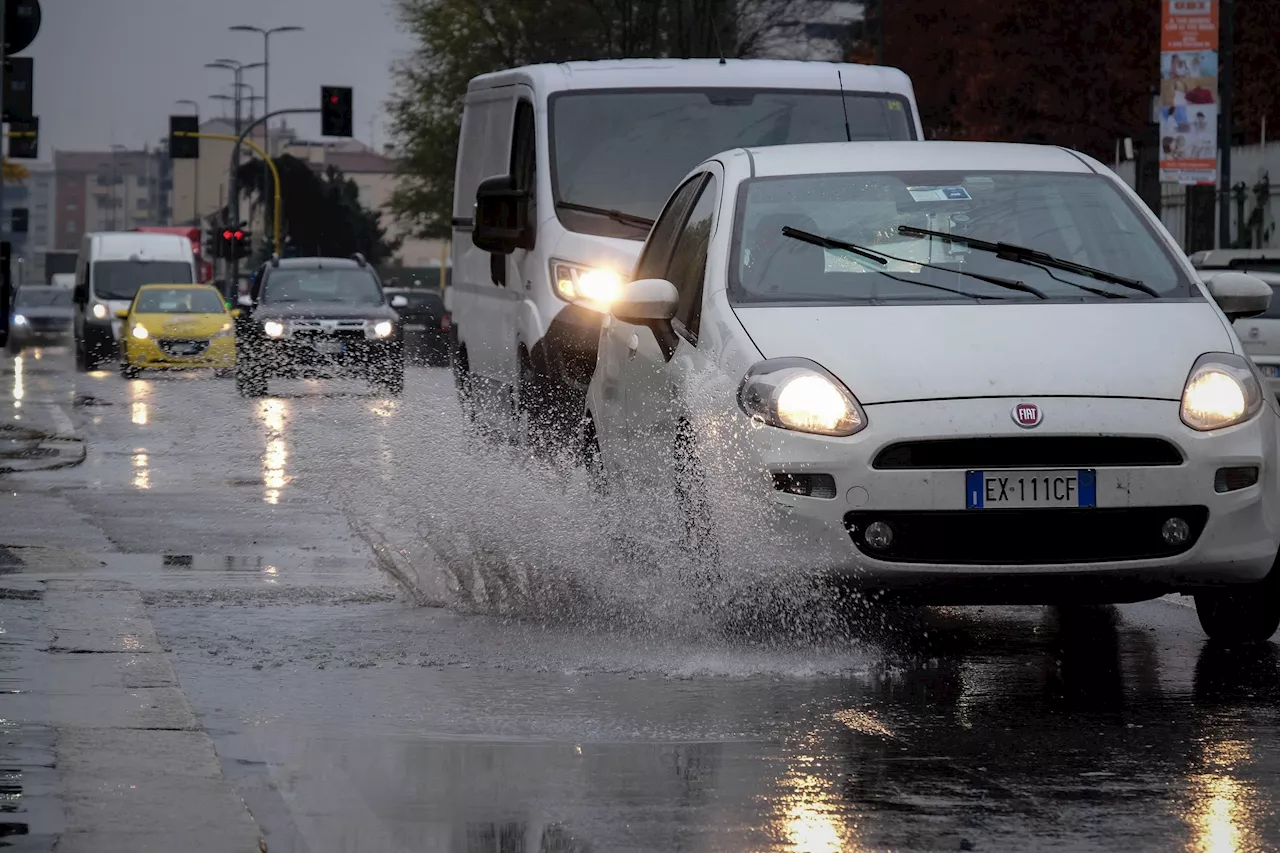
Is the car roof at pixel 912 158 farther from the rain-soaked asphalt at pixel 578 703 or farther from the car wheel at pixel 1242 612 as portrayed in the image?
the car wheel at pixel 1242 612

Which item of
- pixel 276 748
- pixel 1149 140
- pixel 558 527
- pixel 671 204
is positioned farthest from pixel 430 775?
pixel 1149 140

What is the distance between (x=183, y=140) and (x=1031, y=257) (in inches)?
2338


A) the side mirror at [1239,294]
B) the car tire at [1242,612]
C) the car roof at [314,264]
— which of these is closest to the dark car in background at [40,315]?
the car roof at [314,264]

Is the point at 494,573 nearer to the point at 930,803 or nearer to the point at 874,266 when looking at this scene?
the point at 874,266

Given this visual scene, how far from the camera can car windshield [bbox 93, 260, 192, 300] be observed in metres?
45.3

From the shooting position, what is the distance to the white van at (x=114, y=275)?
43.7 m

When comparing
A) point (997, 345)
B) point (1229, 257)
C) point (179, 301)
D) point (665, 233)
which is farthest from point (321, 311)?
point (997, 345)

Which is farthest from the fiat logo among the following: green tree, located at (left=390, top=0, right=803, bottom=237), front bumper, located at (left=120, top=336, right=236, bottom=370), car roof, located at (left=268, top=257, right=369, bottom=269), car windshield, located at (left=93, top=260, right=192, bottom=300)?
green tree, located at (left=390, top=0, right=803, bottom=237)

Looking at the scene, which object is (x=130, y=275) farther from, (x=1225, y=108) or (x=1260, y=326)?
(x=1260, y=326)

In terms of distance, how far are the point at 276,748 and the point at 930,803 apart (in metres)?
1.67

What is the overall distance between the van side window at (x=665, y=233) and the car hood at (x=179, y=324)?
2641 centimetres

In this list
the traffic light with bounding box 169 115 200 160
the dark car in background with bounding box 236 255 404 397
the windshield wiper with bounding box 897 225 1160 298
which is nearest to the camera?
the windshield wiper with bounding box 897 225 1160 298

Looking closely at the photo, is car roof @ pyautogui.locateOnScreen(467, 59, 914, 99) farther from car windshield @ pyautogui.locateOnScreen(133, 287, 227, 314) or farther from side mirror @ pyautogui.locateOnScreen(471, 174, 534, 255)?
car windshield @ pyautogui.locateOnScreen(133, 287, 227, 314)

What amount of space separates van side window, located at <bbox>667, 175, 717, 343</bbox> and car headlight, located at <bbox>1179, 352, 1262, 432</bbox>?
1.65m
